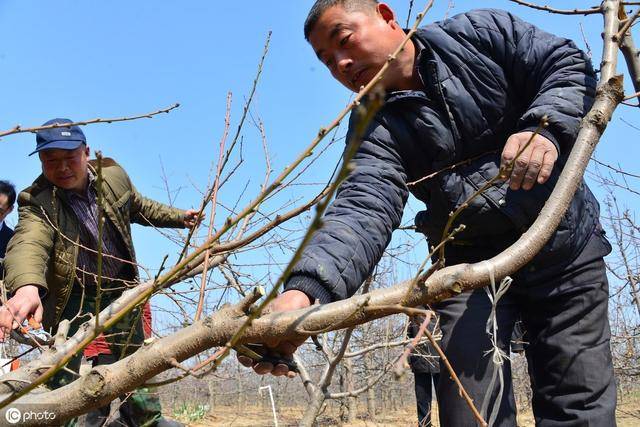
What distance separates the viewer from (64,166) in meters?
3.03

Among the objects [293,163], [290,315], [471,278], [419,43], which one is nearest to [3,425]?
[290,315]

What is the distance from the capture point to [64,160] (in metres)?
3.02

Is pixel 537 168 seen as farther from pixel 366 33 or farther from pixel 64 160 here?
pixel 64 160

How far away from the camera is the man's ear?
77.2 inches

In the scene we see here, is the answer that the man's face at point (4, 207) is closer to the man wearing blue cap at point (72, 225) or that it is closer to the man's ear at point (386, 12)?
the man wearing blue cap at point (72, 225)

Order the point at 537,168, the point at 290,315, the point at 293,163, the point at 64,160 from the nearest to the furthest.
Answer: the point at 293,163
the point at 290,315
the point at 537,168
the point at 64,160

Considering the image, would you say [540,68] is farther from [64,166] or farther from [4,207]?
[4,207]

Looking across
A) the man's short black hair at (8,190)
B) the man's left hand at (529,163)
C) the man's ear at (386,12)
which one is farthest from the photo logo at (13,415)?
the man's short black hair at (8,190)

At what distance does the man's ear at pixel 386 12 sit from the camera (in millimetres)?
1962

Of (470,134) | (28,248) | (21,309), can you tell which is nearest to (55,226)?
(28,248)

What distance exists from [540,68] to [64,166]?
236 cm

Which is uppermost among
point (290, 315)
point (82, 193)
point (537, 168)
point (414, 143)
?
point (82, 193)

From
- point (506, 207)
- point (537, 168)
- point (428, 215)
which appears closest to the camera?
point (537, 168)

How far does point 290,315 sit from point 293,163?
30 centimetres
